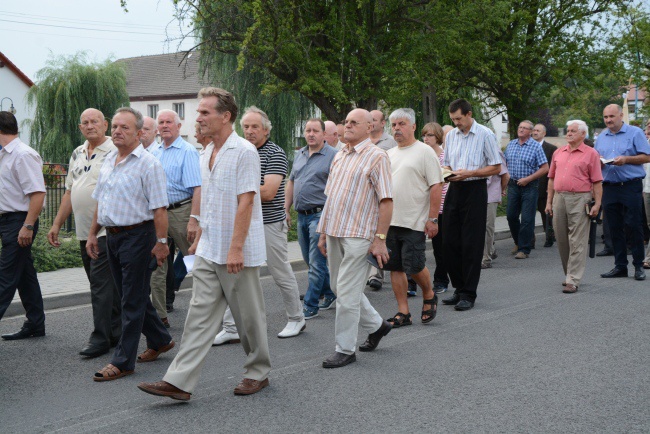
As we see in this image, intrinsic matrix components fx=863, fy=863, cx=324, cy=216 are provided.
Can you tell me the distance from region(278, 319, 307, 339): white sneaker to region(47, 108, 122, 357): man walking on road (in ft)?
4.50

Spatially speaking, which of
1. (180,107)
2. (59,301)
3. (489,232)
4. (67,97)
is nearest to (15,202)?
(59,301)

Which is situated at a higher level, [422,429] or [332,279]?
[332,279]

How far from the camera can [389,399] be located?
5.44 m

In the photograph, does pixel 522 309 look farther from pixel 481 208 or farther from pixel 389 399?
pixel 389 399

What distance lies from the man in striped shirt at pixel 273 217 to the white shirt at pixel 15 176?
1818 millimetres

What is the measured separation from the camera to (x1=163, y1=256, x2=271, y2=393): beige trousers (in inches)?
209

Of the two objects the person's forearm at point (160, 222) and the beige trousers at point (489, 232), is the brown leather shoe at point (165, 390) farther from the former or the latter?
the beige trousers at point (489, 232)

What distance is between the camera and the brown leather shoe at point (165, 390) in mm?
5195

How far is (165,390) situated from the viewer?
5.23 m

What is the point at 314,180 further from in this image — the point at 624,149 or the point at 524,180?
the point at 524,180

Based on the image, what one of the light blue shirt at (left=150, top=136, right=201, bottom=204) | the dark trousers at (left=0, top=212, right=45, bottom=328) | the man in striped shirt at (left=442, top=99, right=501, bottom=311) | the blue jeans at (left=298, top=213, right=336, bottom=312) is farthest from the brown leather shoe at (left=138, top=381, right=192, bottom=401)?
the man in striped shirt at (left=442, top=99, right=501, bottom=311)

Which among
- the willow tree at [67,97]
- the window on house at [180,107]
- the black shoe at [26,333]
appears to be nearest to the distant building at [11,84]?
the window on house at [180,107]

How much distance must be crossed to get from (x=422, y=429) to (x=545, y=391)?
45.8 inches

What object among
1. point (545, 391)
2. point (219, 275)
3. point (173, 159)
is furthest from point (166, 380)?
point (173, 159)
